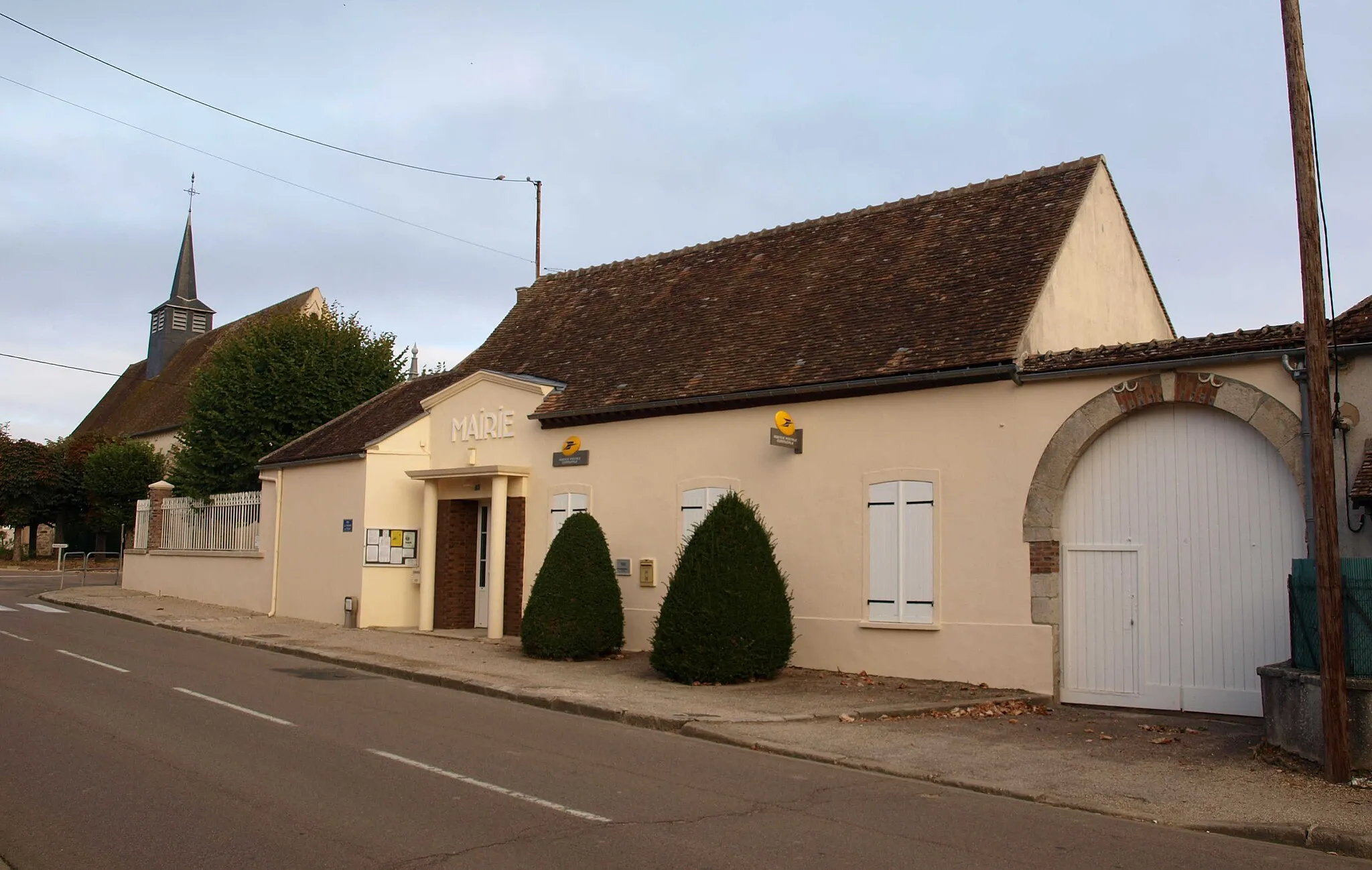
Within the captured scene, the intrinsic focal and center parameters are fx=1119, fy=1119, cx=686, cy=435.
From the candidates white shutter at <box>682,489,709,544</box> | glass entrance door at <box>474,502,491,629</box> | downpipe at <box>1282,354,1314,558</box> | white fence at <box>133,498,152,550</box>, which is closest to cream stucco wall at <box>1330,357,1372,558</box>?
downpipe at <box>1282,354,1314,558</box>

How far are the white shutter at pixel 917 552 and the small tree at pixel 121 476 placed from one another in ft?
120

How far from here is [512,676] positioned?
46.4ft

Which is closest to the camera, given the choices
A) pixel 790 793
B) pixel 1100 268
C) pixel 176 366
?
pixel 790 793

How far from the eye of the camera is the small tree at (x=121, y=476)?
42.8 meters

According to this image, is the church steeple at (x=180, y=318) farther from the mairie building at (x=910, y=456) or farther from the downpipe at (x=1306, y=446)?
the downpipe at (x=1306, y=446)

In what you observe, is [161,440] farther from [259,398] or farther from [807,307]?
[807,307]

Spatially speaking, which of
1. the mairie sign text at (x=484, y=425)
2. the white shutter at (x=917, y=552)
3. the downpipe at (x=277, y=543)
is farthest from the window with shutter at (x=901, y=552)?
the downpipe at (x=277, y=543)

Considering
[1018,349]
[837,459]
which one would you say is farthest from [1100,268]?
[837,459]

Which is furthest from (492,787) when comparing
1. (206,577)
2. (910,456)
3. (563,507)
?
(206,577)

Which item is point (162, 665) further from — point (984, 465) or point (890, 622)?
point (984, 465)

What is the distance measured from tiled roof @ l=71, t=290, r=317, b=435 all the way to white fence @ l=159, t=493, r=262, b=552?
17.7 metres

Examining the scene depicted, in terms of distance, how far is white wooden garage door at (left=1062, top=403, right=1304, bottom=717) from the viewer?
11672 millimetres

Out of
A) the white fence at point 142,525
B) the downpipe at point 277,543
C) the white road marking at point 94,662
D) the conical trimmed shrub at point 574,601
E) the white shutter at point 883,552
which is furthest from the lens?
the white fence at point 142,525

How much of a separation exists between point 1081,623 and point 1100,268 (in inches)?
232
